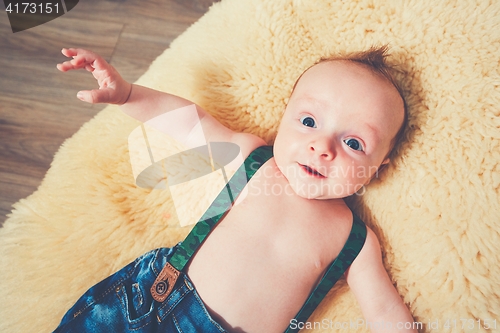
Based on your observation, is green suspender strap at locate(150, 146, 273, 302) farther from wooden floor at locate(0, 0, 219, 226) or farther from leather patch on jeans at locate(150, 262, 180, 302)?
wooden floor at locate(0, 0, 219, 226)

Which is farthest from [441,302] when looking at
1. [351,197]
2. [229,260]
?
[229,260]

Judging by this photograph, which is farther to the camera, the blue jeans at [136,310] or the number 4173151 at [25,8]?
the number 4173151 at [25,8]

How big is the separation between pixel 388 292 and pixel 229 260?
1.03 ft

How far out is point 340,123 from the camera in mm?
734

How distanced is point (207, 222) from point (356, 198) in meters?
0.34

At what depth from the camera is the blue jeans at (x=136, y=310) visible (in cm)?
70

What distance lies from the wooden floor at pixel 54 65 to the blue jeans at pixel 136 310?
52 centimetres

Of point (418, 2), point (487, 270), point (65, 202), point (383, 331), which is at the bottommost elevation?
point (65, 202)

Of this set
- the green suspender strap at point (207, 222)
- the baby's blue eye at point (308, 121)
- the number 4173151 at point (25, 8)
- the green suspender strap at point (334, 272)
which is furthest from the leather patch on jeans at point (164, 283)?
the number 4173151 at point (25, 8)

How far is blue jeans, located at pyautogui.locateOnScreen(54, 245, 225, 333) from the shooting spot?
2.30 ft

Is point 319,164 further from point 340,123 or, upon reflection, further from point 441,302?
point 441,302

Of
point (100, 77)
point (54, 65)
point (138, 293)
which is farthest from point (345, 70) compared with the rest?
point (54, 65)

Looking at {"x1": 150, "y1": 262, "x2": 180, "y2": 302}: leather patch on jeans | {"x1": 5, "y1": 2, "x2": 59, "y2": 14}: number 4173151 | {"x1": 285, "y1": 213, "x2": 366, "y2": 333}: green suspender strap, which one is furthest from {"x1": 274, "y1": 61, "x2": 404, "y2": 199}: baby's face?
{"x1": 5, "y1": 2, "x2": 59, "y2": 14}: number 4173151

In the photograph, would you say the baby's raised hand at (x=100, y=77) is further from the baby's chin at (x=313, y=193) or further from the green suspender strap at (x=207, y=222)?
the baby's chin at (x=313, y=193)
